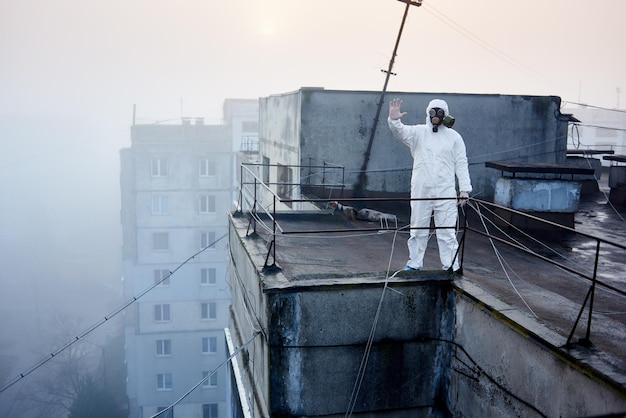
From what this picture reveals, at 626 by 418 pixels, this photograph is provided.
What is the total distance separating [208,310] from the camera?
3944 centimetres

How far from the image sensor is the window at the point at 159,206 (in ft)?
134

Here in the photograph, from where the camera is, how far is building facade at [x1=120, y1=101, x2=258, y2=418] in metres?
37.6

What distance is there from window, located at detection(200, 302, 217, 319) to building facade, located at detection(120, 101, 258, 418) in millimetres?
72

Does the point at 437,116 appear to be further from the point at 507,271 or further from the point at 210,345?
the point at 210,345

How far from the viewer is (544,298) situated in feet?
19.9

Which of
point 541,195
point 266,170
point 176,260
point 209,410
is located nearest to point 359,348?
point 541,195

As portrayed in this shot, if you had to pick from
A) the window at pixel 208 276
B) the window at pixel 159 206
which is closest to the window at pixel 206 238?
the window at pixel 208 276

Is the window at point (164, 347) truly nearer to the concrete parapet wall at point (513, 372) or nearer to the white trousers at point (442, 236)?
the white trousers at point (442, 236)

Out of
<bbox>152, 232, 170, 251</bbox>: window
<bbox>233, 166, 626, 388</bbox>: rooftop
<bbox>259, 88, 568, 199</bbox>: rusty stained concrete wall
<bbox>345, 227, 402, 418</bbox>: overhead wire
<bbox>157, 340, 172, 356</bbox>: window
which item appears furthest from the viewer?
<bbox>152, 232, 170, 251</bbox>: window

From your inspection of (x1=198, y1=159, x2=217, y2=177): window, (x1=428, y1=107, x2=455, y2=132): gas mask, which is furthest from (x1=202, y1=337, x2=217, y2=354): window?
(x1=428, y1=107, x2=455, y2=132): gas mask

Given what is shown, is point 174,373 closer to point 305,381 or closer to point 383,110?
point 383,110

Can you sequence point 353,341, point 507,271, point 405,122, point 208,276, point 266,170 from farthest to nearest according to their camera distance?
point 208,276, point 266,170, point 405,122, point 507,271, point 353,341

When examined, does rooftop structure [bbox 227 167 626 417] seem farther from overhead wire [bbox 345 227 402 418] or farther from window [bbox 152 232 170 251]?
window [bbox 152 232 170 251]

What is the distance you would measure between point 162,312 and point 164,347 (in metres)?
2.41
